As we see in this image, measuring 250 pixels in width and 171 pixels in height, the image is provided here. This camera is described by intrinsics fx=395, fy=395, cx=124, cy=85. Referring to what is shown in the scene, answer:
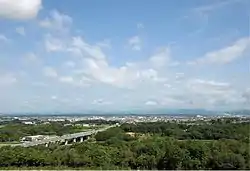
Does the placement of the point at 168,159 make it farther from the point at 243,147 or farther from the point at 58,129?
the point at 58,129

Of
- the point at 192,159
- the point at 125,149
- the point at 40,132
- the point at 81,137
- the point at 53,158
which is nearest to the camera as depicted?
the point at 192,159

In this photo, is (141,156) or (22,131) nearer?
(141,156)

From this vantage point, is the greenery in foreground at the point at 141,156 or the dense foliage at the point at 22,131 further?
the dense foliage at the point at 22,131

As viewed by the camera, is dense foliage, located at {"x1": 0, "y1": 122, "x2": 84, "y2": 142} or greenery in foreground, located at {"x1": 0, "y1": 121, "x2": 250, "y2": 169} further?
dense foliage, located at {"x1": 0, "y1": 122, "x2": 84, "y2": 142}

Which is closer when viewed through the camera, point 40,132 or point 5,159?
point 5,159

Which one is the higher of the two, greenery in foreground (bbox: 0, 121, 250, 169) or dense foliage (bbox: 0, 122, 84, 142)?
dense foliage (bbox: 0, 122, 84, 142)

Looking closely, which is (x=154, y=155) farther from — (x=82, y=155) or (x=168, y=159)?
(x=82, y=155)

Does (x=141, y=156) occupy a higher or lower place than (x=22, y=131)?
lower

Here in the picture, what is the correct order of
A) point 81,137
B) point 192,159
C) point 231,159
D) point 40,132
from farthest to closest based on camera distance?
point 40,132 → point 81,137 → point 192,159 → point 231,159

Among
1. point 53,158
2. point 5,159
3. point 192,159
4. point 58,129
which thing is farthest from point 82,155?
point 58,129

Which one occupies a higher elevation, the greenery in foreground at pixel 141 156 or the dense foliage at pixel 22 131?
the dense foliage at pixel 22 131
